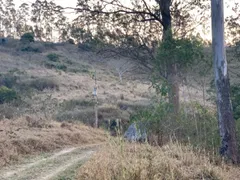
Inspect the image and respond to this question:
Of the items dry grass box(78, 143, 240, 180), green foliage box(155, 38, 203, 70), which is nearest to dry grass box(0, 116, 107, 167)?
dry grass box(78, 143, 240, 180)

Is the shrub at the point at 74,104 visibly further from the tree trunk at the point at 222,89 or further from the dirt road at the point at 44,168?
the tree trunk at the point at 222,89

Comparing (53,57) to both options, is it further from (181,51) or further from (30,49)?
(181,51)

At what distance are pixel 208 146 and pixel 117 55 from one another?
7.14 meters

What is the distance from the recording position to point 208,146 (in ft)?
36.8

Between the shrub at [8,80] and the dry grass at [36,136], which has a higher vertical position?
the shrub at [8,80]

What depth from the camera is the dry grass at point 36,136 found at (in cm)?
1179

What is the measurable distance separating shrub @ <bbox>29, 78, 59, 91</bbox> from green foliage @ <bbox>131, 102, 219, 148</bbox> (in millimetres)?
26892

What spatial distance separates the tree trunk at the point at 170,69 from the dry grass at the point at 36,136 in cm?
430

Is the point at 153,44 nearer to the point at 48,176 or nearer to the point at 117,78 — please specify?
the point at 48,176

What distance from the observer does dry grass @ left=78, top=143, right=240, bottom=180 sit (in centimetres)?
667

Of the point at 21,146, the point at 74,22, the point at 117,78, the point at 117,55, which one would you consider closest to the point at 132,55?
the point at 117,55

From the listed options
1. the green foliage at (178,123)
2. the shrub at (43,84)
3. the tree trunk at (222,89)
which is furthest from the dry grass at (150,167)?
the shrub at (43,84)

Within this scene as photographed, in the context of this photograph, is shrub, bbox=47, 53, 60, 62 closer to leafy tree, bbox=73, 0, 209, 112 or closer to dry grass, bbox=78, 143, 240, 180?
leafy tree, bbox=73, 0, 209, 112

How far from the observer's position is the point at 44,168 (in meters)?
9.52
